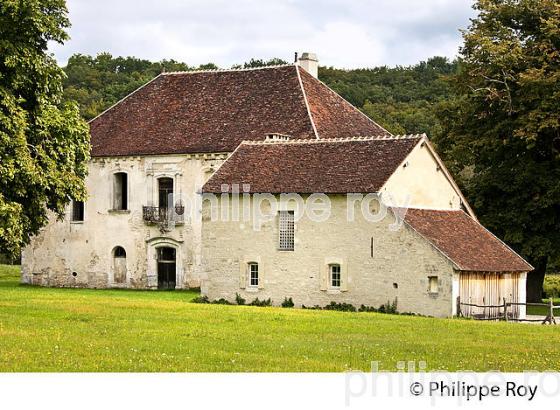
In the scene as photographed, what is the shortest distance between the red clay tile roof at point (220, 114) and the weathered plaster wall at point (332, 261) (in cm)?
935

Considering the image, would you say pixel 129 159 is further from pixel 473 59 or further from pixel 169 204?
pixel 473 59

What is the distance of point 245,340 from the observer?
1041 inches

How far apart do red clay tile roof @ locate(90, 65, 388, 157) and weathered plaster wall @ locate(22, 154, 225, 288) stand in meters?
0.86

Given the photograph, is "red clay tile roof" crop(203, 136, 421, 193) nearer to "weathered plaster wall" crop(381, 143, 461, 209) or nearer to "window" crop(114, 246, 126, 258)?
"weathered plaster wall" crop(381, 143, 461, 209)

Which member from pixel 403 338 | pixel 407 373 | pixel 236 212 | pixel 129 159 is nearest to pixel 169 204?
pixel 129 159

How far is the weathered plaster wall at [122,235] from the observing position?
55.7 meters

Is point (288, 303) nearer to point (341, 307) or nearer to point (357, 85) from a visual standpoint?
point (341, 307)

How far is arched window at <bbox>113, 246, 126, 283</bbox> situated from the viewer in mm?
57688

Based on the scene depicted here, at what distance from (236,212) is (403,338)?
57.2ft

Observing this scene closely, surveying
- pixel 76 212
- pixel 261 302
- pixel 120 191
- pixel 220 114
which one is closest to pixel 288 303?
pixel 261 302

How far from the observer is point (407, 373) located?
67.3 ft

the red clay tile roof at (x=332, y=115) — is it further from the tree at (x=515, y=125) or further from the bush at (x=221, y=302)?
the bush at (x=221, y=302)

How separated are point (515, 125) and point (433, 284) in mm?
12766

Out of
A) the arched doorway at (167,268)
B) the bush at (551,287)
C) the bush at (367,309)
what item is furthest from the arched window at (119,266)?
the bush at (551,287)
